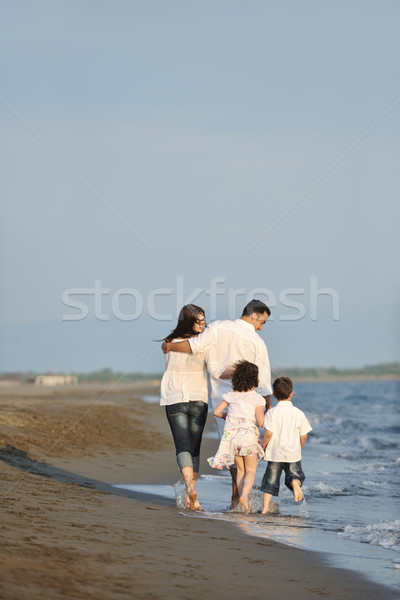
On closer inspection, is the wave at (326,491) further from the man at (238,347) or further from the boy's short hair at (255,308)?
the boy's short hair at (255,308)

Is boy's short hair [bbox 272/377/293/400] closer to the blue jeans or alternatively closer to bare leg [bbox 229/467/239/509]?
the blue jeans

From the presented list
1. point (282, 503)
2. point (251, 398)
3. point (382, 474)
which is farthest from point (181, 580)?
point (382, 474)

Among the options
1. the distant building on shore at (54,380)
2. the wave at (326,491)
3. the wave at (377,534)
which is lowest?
the wave at (377,534)

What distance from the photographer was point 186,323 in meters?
7.48

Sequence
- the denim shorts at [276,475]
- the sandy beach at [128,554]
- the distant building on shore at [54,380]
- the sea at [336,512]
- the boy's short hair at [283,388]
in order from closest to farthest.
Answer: the sandy beach at [128,554] → the sea at [336,512] → the denim shorts at [276,475] → the boy's short hair at [283,388] → the distant building on shore at [54,380]

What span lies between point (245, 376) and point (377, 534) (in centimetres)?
176

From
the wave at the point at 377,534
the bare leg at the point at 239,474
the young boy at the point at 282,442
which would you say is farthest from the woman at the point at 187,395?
the wave at the point at 377,534

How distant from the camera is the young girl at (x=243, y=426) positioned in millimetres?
7375

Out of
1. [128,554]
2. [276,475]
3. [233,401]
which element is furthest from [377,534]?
[128,554]

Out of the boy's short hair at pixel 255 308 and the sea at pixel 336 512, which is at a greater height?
the boy's short hair at pixel 255 308

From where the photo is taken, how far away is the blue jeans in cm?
740

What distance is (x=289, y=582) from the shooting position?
14.9 ft

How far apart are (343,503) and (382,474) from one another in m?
3.74

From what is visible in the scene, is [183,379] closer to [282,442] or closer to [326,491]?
[282,442]
